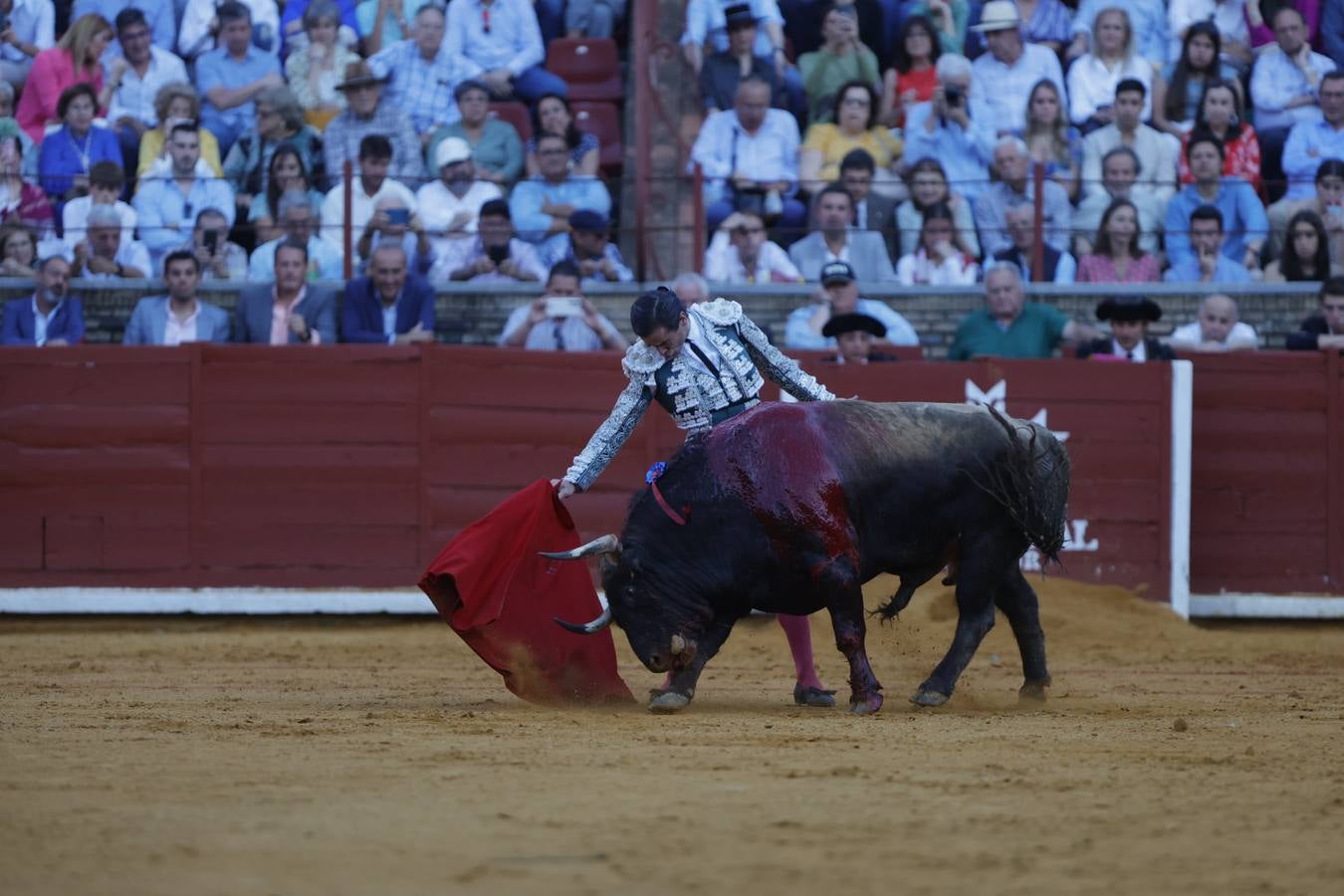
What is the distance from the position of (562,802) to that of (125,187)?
7.42m

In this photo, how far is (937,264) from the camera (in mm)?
10617

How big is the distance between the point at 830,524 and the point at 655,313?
2.69 feet

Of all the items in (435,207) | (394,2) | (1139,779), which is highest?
(394,2)

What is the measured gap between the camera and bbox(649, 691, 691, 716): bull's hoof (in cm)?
622

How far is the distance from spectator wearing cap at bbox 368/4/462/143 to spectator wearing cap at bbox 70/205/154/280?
158 centimetres

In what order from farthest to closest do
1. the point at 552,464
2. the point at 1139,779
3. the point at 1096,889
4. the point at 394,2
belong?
the point at 394,2 → the point at 552,464 → the point at 1139,779 → the point at 1096,889

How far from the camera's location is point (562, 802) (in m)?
4.33

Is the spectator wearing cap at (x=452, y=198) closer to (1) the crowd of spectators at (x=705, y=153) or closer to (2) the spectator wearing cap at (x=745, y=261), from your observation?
(1) the crowd of spectators at (x=705, y=153)

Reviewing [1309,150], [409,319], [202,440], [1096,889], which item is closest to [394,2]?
[409,319]

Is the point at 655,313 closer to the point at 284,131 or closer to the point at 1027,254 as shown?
the point at 1027,254

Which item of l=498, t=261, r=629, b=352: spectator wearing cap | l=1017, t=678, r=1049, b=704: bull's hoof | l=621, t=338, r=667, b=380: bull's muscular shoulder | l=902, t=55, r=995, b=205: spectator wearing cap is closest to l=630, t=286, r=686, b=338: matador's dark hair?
l=621, t=338, r=667, b=380: bull's muscular shoulder

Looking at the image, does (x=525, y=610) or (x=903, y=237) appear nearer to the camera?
(x=525, y=610)

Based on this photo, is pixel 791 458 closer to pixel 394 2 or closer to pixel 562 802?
pixel 562 802

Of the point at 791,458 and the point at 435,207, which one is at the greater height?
the point at 435,207
